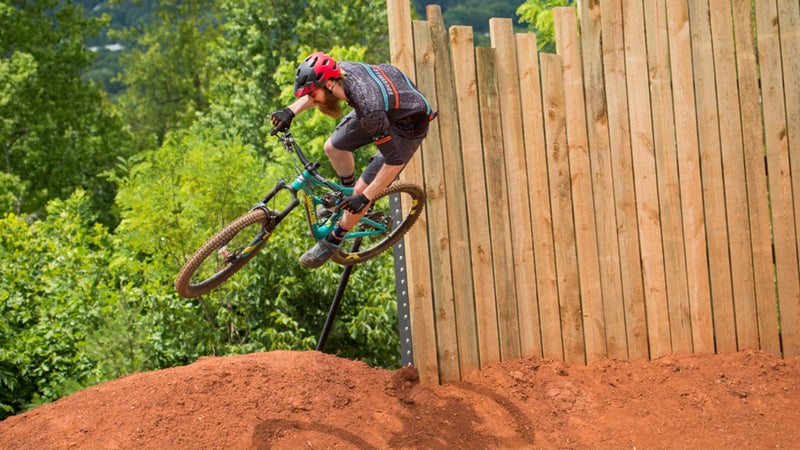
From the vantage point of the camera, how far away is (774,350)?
6.77m

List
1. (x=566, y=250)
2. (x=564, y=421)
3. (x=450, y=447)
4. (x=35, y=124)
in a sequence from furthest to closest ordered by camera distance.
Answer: (x=35, y=124)
(x=566, y=250)
(x=564, y=421)
(x=450, y=447)

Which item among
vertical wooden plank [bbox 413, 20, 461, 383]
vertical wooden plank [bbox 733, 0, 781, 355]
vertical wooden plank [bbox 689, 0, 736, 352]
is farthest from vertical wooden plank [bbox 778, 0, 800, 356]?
vertical wooden plank [bbox 413, 20, 461, 383]

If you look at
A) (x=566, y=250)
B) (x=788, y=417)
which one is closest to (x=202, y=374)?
(x=566, y=250)

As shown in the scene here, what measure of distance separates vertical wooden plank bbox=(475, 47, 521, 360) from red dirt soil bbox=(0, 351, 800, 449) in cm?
32

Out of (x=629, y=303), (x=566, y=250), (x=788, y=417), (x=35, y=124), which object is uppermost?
(x=35, y=124)

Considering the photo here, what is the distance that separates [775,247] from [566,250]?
158cm

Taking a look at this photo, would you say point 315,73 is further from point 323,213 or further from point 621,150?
point 621,150

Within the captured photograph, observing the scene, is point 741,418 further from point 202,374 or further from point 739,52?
point 202,374

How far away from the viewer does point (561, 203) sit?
21.2 feet

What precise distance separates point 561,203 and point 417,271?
1.12 metres

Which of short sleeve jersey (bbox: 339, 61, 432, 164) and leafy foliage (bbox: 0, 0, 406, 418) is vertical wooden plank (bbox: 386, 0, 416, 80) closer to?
short sleeve jersey (bbox: 339, 61, 432, 164)

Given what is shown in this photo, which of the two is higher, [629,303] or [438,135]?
[438,135]

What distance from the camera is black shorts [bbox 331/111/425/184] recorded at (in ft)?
17.4

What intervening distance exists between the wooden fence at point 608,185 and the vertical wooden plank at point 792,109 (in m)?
0.01
